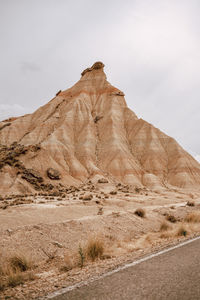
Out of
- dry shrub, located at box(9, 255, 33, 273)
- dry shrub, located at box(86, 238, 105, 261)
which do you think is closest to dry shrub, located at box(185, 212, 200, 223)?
dry shrub, located at box(86, 238, 105, 261)

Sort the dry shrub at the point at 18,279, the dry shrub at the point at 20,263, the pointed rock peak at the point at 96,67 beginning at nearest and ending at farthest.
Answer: the dry shrub at the point at 18,279 → the dry shrub at the point at 20,263 → the pointed rock peak at the point at 96,67

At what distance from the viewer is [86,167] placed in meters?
51.3

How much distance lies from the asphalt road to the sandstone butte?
3333 cm

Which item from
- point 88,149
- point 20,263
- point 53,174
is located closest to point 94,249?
point 20,263

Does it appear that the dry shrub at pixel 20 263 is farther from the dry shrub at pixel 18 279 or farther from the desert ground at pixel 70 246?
the dry shrub at pixel 18 279

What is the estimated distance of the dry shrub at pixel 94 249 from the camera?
620cm

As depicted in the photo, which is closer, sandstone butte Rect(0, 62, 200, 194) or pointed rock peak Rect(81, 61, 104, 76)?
sandstone butte Rect(0, 62, 200, 194)

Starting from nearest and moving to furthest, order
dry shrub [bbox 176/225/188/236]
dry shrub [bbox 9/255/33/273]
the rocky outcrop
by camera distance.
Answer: dry shrub [bbox 9/255/33/273] < dry shrub [bbox 176/225/188/236] < the rocky outcrop

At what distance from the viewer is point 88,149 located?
55.3 metres

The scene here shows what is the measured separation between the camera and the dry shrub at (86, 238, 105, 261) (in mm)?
6203

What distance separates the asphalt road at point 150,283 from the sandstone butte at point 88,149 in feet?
109

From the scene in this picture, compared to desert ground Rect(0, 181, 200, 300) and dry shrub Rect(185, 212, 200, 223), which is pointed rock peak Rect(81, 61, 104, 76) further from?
dry shrub Rect(185, 212, 200, 223)

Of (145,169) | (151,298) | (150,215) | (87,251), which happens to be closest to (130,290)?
(151,298)

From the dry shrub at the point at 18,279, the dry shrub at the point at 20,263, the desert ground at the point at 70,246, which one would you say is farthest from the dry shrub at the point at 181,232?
the dry shrub at the point at 18,279
